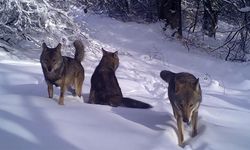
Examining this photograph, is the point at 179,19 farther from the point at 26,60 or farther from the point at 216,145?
the point at 216,145

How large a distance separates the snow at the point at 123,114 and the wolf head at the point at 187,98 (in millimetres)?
324

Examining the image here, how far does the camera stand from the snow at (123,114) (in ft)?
17.3

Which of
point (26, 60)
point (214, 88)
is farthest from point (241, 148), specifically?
point (26, 60)

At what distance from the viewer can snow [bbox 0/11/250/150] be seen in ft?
17.3

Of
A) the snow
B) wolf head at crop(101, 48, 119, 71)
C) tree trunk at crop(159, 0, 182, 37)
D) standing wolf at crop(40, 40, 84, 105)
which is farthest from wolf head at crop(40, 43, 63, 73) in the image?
tree trunk at crop(159, 0, 182, 37)

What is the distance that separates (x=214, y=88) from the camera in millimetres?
10953

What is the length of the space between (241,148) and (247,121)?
5.48 feet

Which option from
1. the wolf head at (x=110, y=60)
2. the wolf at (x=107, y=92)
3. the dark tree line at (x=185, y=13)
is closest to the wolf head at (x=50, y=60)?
the wolf at (x=107, y=92)

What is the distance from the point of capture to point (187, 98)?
6535 millimetres

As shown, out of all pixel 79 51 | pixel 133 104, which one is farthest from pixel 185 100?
pixel 79 51

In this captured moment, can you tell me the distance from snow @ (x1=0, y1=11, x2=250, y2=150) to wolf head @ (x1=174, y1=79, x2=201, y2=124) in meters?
0.32

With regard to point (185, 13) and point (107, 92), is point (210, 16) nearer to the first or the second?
point (185, 13)

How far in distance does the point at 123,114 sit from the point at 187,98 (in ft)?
3.44

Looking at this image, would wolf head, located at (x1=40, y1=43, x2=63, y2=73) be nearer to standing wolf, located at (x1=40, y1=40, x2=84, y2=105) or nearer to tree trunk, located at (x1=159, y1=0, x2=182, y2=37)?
standing wolf, located at (x1=40, y1=40, x2=84, y2=105)
